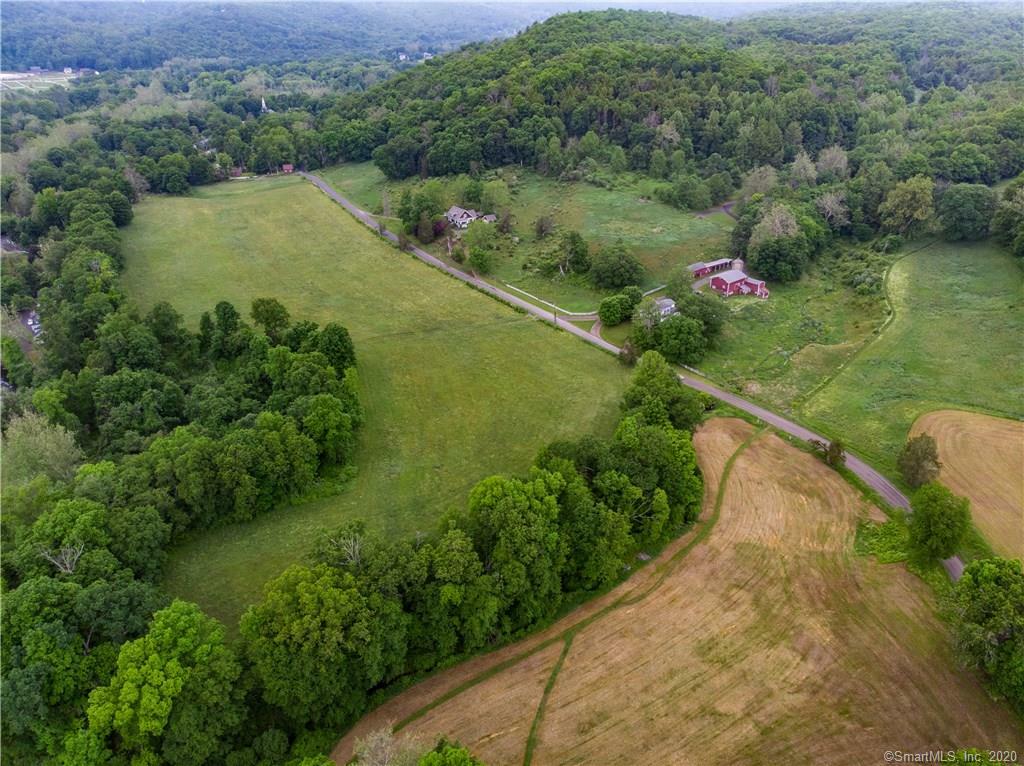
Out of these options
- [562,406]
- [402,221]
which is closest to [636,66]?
[402,221]

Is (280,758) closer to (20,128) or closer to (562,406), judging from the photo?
(562,406)

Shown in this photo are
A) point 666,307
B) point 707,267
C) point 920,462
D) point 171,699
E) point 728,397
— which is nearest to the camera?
point 171,699

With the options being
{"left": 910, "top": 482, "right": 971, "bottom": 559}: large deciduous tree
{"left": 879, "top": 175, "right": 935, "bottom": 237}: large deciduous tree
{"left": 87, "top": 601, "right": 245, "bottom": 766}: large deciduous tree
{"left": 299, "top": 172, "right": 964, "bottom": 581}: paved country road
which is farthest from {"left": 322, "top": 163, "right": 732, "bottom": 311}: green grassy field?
A: {"left": 87, "top": 601, "right": 245, "bottom": 766}: large deciduous tree

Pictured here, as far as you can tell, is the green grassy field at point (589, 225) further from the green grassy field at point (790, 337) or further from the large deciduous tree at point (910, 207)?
the large deciduous tree at point (910, 207)

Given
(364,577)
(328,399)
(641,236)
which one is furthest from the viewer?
(641,236)

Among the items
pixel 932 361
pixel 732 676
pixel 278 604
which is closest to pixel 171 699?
pixel 278 604

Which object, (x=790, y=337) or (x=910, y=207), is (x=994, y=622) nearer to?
(x=790, y=337)

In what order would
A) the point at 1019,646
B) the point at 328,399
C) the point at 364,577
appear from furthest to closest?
the point at 328,399 → the point at 364,577 → the point at 1019,646
